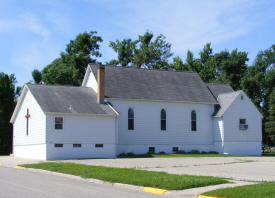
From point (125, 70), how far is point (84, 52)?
22890 mm

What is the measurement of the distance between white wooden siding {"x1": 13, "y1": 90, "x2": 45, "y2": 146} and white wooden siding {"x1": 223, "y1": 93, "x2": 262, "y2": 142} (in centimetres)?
1932

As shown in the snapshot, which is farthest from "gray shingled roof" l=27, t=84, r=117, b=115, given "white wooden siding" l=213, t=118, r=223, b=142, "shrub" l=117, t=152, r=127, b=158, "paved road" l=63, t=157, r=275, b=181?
"white wooden siding" l=213, t=118, r=223, b=142

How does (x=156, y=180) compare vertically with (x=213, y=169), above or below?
above

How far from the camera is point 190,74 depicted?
151 feet

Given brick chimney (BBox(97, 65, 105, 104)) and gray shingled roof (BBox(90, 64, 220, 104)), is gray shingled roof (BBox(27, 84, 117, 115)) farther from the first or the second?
gray shingled roof (BBox(90, 64, 220, 104))

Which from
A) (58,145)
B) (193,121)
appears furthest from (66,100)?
(193,121)

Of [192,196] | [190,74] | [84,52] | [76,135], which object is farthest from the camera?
[84,52]

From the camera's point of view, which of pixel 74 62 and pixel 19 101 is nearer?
pixel 19 101

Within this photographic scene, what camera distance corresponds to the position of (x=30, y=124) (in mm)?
34781

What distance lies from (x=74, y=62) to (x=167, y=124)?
24.9m

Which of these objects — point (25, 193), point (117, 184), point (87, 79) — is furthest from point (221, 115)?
point (25, 193)

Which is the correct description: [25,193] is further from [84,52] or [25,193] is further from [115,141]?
[84,52]

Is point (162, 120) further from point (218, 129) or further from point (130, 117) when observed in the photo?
point (218, 129)

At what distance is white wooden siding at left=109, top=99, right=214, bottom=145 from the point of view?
37.6 m
